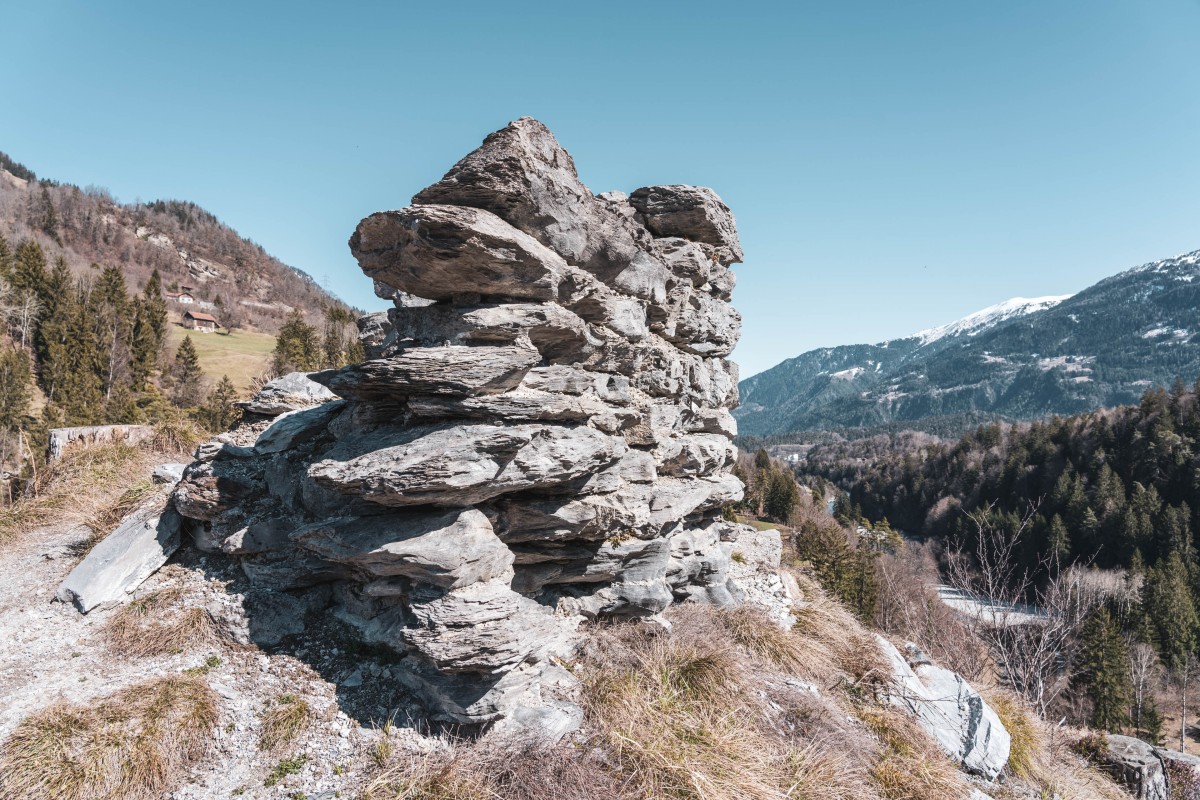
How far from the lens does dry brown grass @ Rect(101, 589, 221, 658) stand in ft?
24.5

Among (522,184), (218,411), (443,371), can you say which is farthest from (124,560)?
(218,411)

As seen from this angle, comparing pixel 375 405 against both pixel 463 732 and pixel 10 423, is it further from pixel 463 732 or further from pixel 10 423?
pixel 10 423

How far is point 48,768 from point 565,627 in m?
6.07

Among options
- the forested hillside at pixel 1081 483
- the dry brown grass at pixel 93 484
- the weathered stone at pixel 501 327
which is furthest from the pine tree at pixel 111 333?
the forested hillside at pixel 1081 483

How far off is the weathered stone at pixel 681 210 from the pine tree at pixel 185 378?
175 feet

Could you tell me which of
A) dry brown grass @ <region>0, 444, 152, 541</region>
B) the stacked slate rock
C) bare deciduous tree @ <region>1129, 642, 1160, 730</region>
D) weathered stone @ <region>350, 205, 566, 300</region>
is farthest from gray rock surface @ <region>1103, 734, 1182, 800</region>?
bare deciduous tree @ <region>1129, 642, 1160, 730</region>

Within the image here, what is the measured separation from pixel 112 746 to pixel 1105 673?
5316 centimetres

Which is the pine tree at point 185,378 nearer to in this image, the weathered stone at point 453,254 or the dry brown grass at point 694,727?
the weathered stone at point 453,254

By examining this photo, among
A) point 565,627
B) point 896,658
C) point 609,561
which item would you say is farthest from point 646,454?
point 896,658

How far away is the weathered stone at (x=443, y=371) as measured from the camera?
261 inches

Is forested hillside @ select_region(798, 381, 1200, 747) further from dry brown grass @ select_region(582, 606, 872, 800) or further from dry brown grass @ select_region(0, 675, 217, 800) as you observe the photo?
dry brown grass @ select_region(0, 675, 217, 800)

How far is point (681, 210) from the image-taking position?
1125 cm

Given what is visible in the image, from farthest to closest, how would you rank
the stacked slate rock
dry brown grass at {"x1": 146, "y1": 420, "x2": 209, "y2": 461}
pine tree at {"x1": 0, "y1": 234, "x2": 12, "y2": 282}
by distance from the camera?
pine tree at {"x1": 0, "y1": 234, "x2": 12, "y2": 282} < dry brown grass at {"x1": 146, "y1": 420, "x2": 209, "y2": 461} < the stacked slate rock

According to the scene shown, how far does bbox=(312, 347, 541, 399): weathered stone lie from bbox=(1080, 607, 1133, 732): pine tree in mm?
49707
